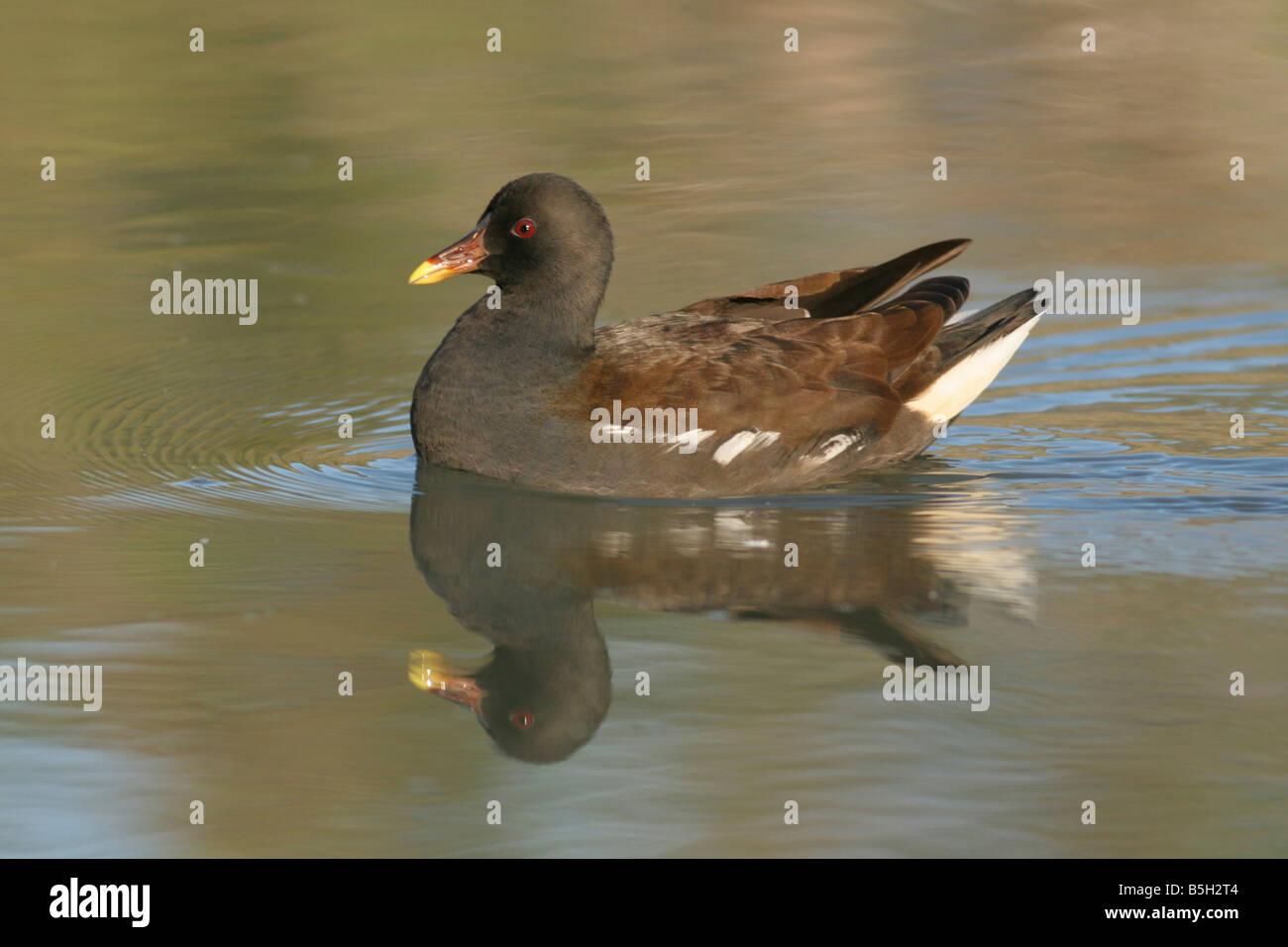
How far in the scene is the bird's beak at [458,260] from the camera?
858cm

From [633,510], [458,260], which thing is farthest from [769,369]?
[458,260]

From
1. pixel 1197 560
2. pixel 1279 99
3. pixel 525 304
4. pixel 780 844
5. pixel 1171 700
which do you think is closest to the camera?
pixel 780 844

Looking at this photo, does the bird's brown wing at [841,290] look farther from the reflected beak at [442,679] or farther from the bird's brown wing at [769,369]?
the reflected beak at [442,679]

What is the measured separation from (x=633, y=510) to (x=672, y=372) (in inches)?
25.9

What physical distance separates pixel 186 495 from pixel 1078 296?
19.2ft

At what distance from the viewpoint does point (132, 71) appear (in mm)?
17297

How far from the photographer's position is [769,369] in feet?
27.6

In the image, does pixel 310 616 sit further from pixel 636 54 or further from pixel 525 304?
pixel 636 54

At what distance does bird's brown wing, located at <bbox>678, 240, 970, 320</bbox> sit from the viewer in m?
8.84

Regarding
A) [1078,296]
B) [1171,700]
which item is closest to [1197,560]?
[1171,700]

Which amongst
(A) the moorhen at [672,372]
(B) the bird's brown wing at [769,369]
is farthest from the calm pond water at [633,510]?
(B) the bird's brown wing at [769,369]

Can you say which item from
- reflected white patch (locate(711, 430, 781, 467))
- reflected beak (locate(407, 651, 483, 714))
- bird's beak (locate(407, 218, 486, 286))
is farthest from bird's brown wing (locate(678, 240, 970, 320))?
reflected beak (locate(407, 651, 483, 714))

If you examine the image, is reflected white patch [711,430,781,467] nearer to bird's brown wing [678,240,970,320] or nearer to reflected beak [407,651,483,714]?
bird's brown wing [678,240,970,320]

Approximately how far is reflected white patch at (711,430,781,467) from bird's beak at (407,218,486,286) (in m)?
1.49
